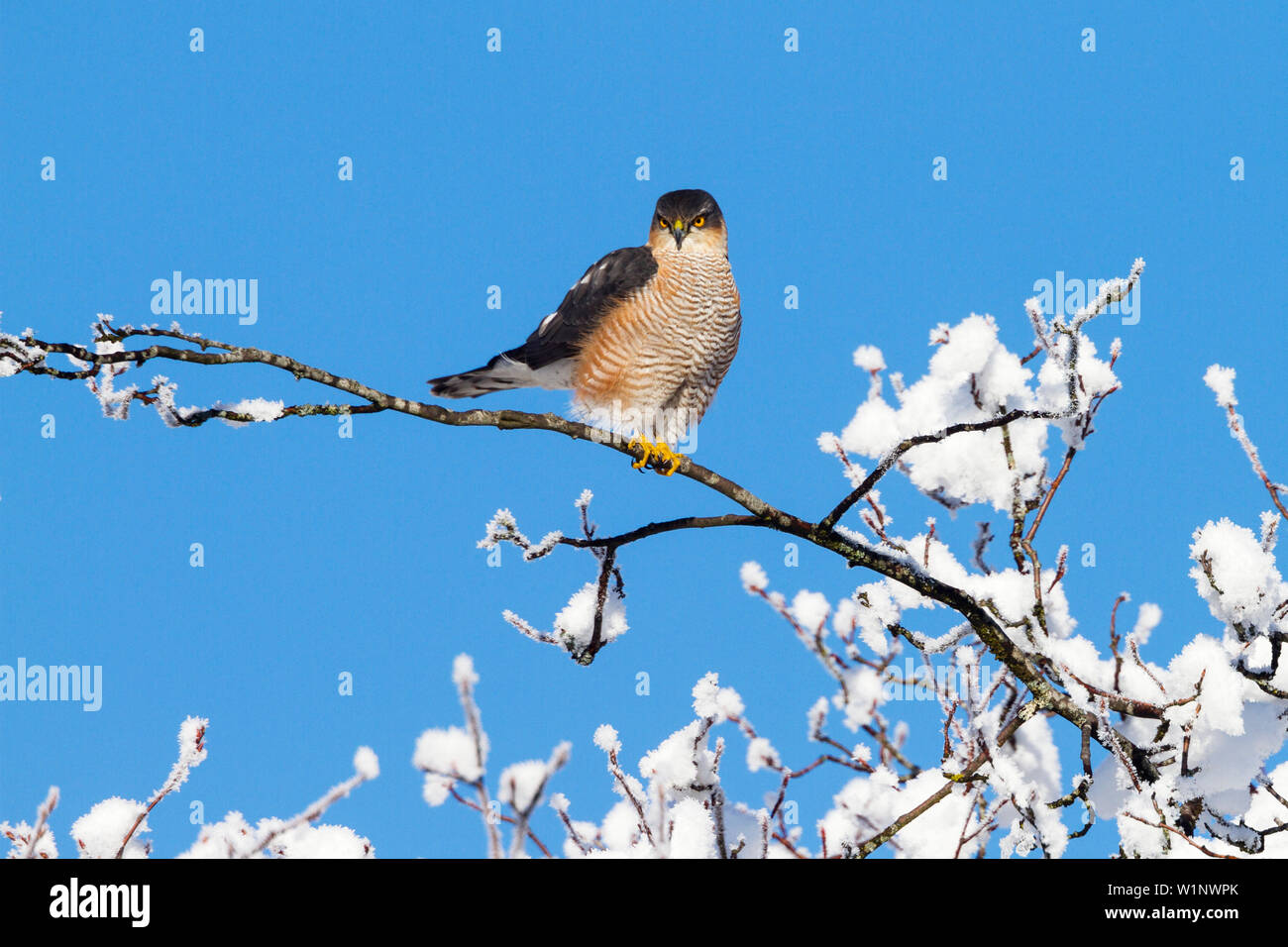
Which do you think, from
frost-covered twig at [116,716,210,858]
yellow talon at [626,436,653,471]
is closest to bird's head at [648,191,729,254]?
yellow talon at [626,436,653,471]

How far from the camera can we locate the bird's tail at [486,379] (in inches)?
308

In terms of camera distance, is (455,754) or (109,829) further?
(109,829)

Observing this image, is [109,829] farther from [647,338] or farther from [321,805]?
[647,338]

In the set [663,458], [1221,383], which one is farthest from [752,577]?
[1221,383]

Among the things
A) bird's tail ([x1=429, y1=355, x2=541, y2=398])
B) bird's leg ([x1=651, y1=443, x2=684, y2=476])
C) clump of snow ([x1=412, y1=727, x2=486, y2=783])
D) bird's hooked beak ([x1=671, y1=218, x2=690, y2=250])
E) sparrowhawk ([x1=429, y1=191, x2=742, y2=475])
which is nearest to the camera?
clump of snow ([x1=412, y1=727, x2=486, y2=783])

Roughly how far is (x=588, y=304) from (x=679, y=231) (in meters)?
0.84

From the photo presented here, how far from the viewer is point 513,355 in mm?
7824

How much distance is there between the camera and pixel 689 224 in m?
7.79

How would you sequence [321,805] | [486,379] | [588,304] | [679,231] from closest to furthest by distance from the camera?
[321,805] < [588,304] < [679,231] < [486,379]

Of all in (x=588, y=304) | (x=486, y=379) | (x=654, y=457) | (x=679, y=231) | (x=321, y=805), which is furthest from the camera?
(x=486, y=379)

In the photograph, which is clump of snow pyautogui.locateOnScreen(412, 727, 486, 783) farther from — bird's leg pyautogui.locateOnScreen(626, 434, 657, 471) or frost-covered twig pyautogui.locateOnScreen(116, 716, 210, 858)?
bird's leg pyautogui.locateOnScreen(626, 434, 657, 471)

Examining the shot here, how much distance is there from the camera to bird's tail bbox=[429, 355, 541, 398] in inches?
308
